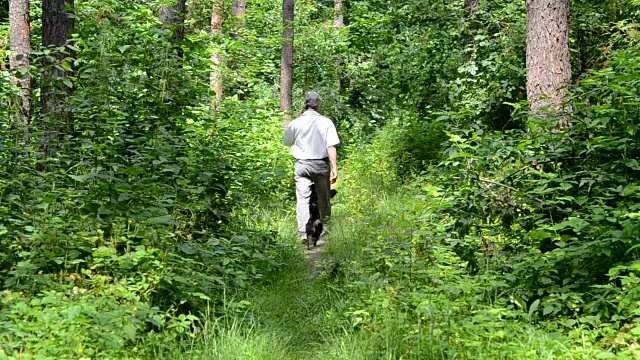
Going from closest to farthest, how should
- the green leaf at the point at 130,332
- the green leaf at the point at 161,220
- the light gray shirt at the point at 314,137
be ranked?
the green leaf at the point at 130,332
the green leaf at the point at 161,220
the light gray shirt at the point at 314,137

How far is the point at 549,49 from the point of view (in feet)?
24.4

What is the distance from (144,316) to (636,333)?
3116 millimetres

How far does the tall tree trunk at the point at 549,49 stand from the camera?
7.41m

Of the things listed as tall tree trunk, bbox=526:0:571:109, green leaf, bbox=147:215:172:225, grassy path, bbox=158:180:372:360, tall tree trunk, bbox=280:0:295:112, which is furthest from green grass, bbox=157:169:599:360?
tall tree trunk, bbox=280:0:295:112

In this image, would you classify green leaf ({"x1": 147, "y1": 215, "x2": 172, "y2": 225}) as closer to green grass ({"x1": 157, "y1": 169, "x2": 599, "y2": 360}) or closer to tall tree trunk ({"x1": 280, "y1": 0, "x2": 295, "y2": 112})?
green grass ({"x1": 157, "y1": 169, "x2": 599, "y2": 360})

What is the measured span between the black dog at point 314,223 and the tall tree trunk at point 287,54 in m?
7.49

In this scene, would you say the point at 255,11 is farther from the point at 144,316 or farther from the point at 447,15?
the point at 144,316

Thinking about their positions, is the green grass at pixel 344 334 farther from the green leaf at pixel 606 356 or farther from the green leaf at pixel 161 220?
the green leaf at pixel 161 220

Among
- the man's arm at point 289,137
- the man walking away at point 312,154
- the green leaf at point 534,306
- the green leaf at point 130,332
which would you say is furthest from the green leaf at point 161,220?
the man's arm at point 289,137

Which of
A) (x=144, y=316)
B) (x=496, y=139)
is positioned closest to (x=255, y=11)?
(x=496, y=139)

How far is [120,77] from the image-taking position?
6.97m

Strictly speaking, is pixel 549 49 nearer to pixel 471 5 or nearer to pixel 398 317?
pixel 398 317

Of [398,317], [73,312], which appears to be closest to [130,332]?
[73,312]

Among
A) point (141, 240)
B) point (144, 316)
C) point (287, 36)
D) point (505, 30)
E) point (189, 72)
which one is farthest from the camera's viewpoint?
point (287, 36)
